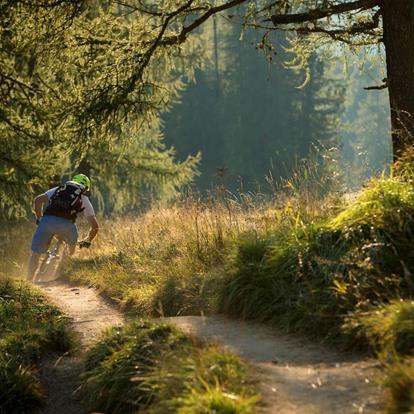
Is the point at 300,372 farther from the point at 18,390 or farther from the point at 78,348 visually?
the point at 78,348

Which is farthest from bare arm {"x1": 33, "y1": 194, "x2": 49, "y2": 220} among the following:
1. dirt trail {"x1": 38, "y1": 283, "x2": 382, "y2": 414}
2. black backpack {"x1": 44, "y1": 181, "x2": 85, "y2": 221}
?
dirt trail {"x1": 38, "y1": 283, "x2": 382, "y2": 414}

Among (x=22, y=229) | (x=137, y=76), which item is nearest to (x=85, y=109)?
(x=137, y=76)

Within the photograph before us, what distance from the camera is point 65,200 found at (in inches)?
494

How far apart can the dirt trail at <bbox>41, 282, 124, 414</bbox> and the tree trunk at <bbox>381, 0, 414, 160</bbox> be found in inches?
165

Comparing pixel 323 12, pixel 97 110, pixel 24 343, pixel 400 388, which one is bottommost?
pixel 24 343

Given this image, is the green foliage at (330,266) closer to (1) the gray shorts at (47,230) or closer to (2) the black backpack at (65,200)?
(2) the black backpack at (65,200)

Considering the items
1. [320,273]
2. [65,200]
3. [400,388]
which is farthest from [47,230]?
[400,388]

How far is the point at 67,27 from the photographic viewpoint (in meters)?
9.77

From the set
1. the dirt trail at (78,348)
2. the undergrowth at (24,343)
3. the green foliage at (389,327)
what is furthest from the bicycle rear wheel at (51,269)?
the green foliage at (389,327)

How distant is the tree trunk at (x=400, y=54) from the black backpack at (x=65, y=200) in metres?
6.21

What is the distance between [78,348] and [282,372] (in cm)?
282

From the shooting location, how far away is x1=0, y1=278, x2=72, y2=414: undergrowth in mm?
5883

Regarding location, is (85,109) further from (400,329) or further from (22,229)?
(22,229)

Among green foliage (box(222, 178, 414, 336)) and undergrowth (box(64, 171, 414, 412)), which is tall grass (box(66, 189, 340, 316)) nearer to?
undergrowth (box(64, 171, 414, 412))
